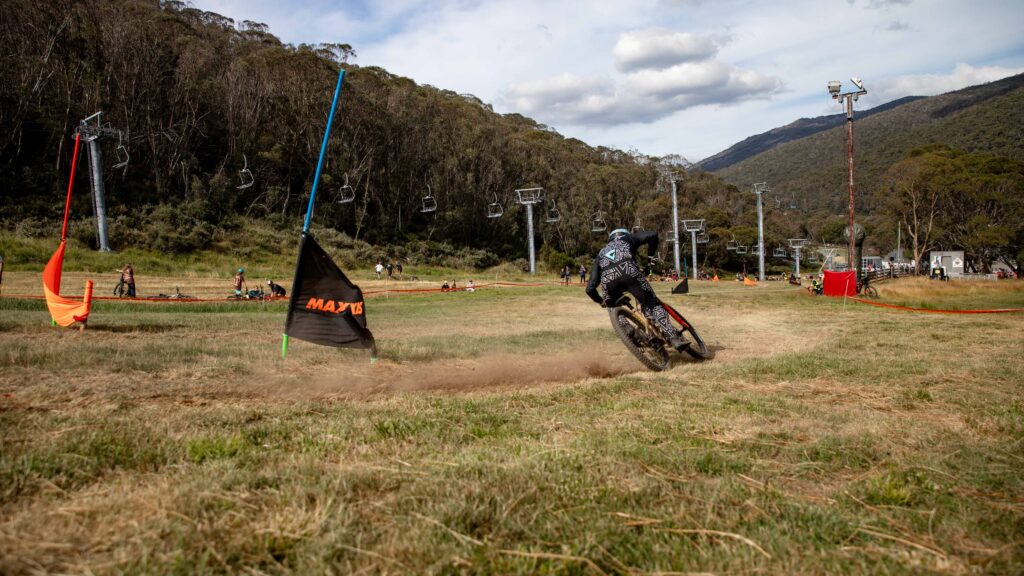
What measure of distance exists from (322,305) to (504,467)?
17.4ft

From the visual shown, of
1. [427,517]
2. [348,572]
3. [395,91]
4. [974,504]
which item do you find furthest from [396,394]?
[395,91]

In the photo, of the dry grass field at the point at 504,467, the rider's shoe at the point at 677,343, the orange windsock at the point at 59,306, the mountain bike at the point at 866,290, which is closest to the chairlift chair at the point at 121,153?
the orange windsock at the point at 59,306

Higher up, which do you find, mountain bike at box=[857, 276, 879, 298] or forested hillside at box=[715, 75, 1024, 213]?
forested hillside at box=[715, 75, 1024, 213]

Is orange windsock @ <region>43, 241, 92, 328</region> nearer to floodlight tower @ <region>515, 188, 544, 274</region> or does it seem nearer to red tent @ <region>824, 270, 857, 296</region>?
red tent @ <region>824, 270, 857, 296</region>

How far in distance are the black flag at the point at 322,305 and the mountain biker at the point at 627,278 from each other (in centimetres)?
353

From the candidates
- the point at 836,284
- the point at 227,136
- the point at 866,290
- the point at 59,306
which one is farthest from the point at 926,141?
the point at 59,306

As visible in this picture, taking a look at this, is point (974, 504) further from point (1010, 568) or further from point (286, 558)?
point (286, 558)

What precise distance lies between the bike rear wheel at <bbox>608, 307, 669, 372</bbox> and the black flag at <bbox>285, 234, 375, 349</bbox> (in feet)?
11.8

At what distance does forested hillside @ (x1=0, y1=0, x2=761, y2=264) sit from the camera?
44844mm

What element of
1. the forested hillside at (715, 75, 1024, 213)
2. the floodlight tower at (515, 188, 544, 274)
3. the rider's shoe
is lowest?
the rider's shoe

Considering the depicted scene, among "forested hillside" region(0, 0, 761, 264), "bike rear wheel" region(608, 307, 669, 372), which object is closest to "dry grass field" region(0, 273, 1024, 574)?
"bike rear wheel" region(608, 307, 669, 372)

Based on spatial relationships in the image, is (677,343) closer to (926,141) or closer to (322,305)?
(322,305)

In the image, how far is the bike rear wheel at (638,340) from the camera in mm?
8273

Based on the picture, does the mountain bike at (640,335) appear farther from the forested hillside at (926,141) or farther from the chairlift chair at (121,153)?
the forested hillside at (926,141)
